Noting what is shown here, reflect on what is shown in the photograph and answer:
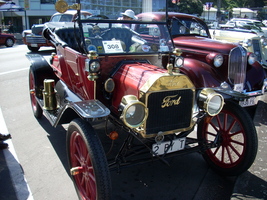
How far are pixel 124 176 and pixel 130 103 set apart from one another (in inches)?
52.7

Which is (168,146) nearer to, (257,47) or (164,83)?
(164,83)

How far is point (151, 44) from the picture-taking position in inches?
128

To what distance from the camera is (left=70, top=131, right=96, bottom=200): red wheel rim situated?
234cm

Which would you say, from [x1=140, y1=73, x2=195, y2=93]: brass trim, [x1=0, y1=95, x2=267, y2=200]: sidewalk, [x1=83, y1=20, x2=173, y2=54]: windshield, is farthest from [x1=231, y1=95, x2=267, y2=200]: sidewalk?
[x1=83, y1=20, x2=173, y2=54]: windshield

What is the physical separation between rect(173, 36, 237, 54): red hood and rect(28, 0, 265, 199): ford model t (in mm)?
2238

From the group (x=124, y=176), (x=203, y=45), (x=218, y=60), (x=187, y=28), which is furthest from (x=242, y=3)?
(x=124, y=176)

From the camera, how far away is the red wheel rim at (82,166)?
92.0 inches

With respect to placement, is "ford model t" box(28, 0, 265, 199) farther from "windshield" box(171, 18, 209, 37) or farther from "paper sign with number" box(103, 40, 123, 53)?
"windshield" box(171, 18, 209, 37)

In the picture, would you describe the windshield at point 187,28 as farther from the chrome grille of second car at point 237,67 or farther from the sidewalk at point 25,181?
the sidewalk at point 25,181

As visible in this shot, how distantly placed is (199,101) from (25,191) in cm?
204

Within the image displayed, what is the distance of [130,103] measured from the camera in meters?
2.10

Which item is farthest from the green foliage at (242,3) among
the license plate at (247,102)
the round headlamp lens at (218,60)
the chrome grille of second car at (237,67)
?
the license plate at (247,102)

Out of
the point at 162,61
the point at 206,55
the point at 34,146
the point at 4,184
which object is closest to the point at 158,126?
the point at 162,61

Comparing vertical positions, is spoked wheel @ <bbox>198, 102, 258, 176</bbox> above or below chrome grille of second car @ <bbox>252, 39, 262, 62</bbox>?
below
